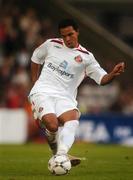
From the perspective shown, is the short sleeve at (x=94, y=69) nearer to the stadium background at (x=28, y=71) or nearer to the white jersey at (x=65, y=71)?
the white jersey at (x=65, y=71)

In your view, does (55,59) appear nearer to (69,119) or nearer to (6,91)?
(69,119)

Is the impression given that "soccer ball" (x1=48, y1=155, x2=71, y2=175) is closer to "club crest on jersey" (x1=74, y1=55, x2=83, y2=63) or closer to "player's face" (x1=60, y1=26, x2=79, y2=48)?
"club crest on jersey" (x1=74, y1=55, x2=83, y2=63)

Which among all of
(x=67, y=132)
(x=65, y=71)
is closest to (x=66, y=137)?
(x=67, y=132)

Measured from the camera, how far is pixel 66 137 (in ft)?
39.4

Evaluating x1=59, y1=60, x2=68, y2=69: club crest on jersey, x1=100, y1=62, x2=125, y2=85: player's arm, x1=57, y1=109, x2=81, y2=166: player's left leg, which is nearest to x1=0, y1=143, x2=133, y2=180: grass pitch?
x1=57, y1=109, x2=81, y2=166: player's left leg

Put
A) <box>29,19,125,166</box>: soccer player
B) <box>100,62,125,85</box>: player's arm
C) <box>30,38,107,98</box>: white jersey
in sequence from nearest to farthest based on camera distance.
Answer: <box>100,62,125,85</box>: player's arm < <box>29,19,125,166</box>: soccer player < <box>30,38,107,98</box>: white jersey

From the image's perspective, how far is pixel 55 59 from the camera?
12.7 meters

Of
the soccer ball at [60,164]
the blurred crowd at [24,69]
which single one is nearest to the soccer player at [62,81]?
the soccer ball at [60,164]

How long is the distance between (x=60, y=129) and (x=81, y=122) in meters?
11.0

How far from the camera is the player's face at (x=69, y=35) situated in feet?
40.5

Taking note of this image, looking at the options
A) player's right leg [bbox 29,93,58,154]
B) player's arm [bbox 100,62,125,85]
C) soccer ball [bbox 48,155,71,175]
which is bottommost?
soccer ball [bbox 48,155,71,175]

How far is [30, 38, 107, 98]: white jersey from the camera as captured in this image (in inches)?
494

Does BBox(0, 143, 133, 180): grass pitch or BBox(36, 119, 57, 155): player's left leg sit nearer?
BBox(0, 143, 133, 180): grass pitch

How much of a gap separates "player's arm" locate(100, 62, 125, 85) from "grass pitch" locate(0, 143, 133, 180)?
129 centimetres
